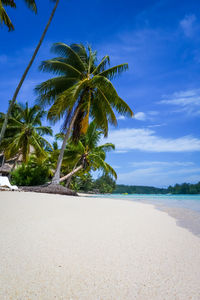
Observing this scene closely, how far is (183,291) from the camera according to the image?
0.95 meters

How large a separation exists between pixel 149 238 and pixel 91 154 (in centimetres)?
1280

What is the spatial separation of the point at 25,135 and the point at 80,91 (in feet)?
28.2

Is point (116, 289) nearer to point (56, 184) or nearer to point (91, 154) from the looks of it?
point (56, 184)

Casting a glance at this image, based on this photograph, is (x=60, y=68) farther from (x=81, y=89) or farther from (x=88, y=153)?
(x=88, y=153)

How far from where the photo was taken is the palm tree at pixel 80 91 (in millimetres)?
9578

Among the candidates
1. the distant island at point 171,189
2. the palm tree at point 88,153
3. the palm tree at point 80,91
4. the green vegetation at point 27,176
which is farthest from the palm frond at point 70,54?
the distant island at point 171,189

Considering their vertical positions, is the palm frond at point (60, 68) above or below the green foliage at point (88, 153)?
above

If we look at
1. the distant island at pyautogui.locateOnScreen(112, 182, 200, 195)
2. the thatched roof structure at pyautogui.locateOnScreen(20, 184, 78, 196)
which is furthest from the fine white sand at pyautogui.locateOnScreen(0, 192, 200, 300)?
the distant island at pyautogui.locateOnScreen(112, 182, 200, 195)

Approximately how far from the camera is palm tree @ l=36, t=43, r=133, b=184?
9578mm

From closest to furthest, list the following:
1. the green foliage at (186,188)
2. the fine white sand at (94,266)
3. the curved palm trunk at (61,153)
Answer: the fine white sand at (94,266) < the curved palm trunk at (61,153) < the green foliage at (186,188)

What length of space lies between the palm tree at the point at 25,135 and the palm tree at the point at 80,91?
6.24 m

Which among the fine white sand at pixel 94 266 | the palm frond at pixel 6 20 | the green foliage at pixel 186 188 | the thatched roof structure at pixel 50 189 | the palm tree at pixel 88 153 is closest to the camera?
the fine white sand at pixel 94 266

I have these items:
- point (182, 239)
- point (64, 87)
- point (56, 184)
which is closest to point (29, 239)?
point (182, 239)

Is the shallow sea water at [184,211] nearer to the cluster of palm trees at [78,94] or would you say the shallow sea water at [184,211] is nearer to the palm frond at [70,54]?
the cluster of palm trees at [78,94]
